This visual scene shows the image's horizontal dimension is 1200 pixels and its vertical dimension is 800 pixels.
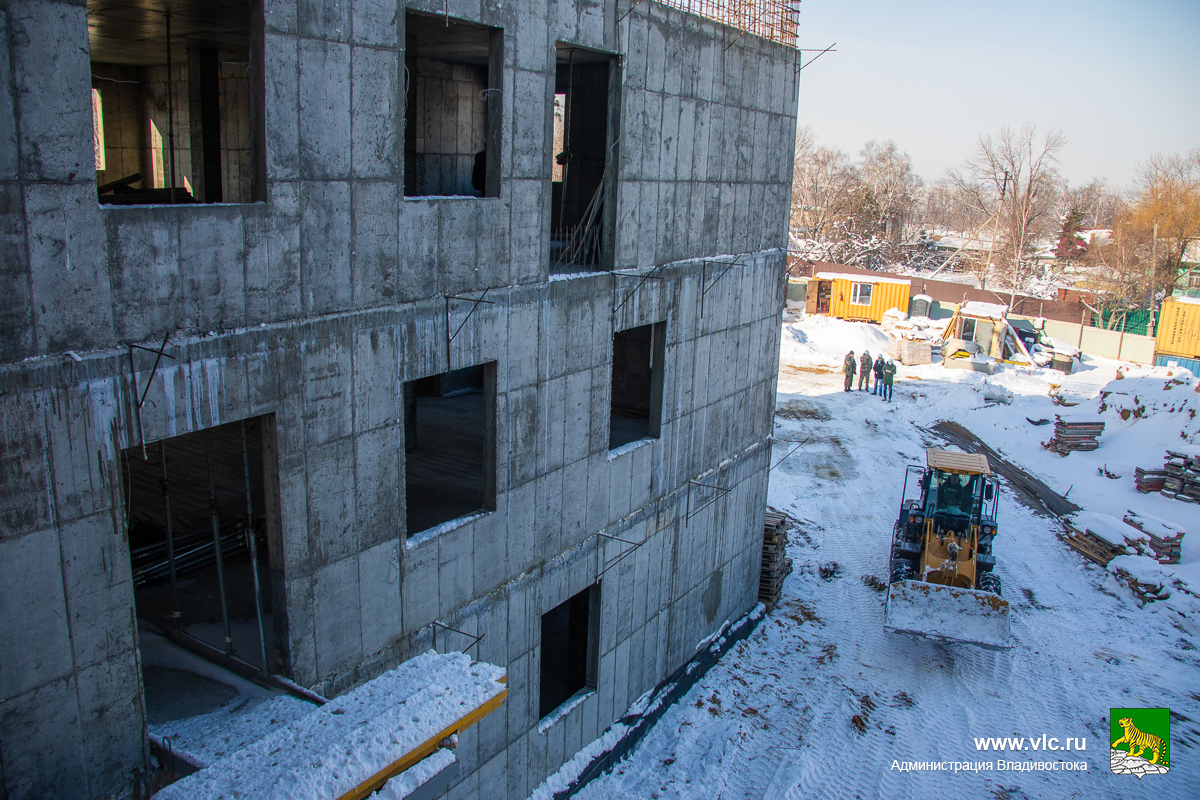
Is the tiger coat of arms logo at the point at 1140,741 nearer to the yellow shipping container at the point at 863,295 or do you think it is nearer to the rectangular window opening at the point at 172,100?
the rectangular window opening at the point at 172,100

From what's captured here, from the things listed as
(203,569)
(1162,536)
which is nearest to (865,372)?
(1162,536)

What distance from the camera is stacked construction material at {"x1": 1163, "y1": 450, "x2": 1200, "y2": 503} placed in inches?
827

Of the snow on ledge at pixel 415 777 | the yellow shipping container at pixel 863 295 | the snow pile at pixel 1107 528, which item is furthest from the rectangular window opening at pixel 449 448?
the yellow shipping container at pixel 863 295

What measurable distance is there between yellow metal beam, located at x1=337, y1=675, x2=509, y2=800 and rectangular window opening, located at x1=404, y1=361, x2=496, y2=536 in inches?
113

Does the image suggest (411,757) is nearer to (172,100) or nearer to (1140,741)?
(172,100)

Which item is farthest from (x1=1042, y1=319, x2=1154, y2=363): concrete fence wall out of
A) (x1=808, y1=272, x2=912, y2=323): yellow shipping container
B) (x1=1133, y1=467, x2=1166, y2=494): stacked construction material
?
(x1=1133, y1=467, x2=1166, y2=494): stacked construction material

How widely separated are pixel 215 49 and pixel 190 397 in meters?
7.55

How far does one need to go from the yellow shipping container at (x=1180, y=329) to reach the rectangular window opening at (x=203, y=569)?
131 feet

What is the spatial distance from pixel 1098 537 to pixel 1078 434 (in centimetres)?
742

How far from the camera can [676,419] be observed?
40.1ft

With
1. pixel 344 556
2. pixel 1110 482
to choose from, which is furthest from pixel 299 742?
pixel 1110 482

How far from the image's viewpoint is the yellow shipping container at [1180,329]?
3744 cm

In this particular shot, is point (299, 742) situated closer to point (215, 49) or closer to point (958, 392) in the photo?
point (215, 49)

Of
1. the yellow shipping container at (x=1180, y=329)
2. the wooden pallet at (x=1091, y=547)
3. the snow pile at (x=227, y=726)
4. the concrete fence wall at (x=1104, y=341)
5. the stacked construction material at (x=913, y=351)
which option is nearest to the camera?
the snow pile at (x=227, y=726)
